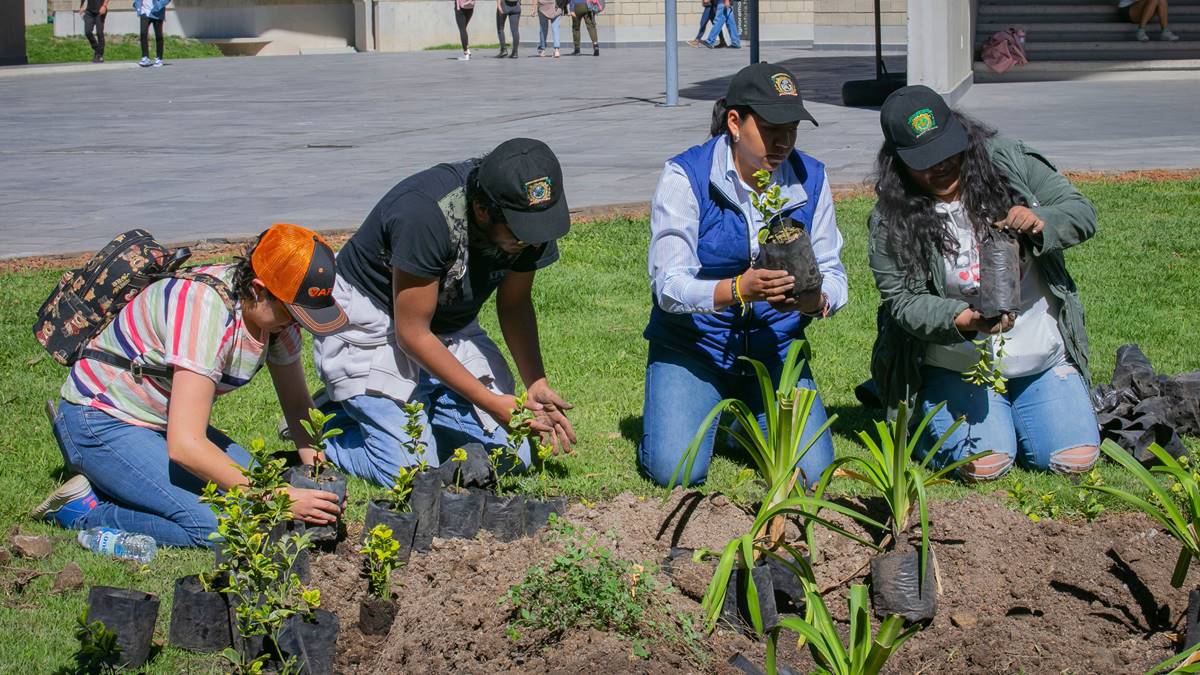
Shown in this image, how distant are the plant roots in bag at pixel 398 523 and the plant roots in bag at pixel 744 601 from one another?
953mm

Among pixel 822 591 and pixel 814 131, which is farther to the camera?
pixel 814 131

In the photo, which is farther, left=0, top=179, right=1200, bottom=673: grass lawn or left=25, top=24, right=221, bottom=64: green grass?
left=25, top=24, right=221, bottom=64: green grass

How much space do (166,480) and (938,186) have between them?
2953 millimetres

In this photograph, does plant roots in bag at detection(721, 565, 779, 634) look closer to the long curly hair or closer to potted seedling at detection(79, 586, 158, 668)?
potted seedling at detection(79, 586, 158, 668)

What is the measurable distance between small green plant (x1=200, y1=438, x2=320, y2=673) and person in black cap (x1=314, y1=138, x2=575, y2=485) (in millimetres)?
712

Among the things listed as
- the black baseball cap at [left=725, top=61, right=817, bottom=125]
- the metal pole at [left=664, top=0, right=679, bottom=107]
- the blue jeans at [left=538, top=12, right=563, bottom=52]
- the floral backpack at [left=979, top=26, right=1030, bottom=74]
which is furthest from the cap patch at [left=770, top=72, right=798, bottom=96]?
the blue jeans at [left=538, top=12, right=563, bottom=52]

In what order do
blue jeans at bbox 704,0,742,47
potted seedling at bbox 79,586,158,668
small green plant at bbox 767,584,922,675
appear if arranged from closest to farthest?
small green plant at bbox 767,584,922,675 < potted seedling at bbox 79,586,158,668 < blue jeans at bbox 704,0,742,47

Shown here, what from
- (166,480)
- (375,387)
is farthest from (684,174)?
(166,480)

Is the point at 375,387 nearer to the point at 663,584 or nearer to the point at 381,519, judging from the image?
the point at 381,519

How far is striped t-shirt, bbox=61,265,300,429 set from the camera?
157 inches

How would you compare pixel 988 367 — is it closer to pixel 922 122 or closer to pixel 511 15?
pixel 922 122

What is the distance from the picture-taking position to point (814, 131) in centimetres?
1467

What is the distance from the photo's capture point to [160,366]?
166 inches

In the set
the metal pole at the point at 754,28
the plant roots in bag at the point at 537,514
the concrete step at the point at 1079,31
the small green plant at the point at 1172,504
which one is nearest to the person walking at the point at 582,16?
the concrete step at the point at 1079,31
